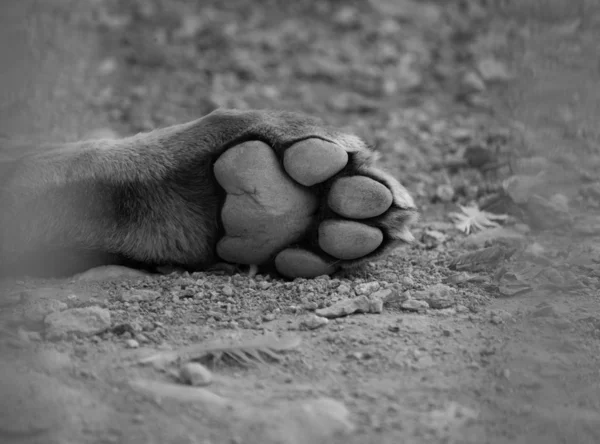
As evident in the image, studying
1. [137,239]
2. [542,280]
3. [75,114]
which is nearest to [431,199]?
[542,280]

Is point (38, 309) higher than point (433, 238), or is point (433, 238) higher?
point (433, 238)

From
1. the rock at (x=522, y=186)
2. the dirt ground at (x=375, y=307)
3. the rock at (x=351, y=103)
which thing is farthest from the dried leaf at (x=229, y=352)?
A: the rock at (x=351, y=103)

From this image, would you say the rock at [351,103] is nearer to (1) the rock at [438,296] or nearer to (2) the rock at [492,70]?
(2) the rock at [492,70]

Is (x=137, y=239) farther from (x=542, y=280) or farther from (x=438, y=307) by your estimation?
(x=542, y=280)

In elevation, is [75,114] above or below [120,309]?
above

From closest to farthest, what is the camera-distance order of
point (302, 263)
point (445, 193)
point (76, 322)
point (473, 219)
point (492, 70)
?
point (76, 322)
point (302, 263)
point (473, 219)
point (445, 193)
point (492, 70)

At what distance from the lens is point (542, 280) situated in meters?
2.74

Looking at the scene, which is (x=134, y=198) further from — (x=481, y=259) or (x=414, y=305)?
(x=481, y=259)

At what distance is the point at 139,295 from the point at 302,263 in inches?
21.3

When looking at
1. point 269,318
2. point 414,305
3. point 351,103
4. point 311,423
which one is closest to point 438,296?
point 414,305

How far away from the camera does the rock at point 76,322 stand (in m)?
2.22

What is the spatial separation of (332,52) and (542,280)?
328 cm

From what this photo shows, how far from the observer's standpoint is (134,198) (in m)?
2.72

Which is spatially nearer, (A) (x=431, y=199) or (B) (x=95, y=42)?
(A) (x=431, y=199)
